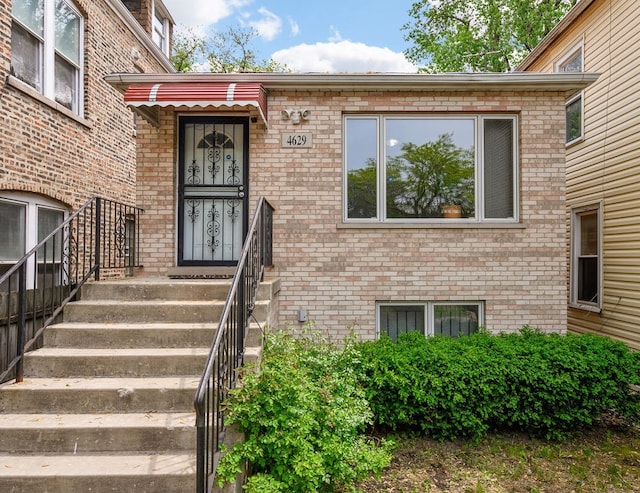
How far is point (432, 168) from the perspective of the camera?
6.00 metres

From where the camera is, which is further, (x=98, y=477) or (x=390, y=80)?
(x=390, y=80)

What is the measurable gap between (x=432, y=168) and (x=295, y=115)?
216 centimetres

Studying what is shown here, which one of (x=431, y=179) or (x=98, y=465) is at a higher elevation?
(x=431, y=179)

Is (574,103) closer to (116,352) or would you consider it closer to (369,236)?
(369,236)

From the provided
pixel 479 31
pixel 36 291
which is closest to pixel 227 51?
pixel 479 31

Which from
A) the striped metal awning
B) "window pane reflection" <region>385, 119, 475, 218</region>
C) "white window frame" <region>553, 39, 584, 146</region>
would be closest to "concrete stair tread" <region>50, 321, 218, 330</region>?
the striped metal awning

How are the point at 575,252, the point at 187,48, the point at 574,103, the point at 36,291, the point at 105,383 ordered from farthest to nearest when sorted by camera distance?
the point at 187,48, the point at 574,103, the point at 575,252, the point at 36,291, the point at 105,383

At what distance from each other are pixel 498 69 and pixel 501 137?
12.3 metres

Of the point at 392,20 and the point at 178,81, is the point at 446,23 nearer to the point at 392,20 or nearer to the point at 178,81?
the point at 392,20

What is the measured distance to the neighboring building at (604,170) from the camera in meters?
6.84

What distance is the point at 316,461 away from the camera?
2.91 meters

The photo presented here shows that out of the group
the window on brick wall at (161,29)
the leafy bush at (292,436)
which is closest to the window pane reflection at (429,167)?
the leafy bush at (292,436)

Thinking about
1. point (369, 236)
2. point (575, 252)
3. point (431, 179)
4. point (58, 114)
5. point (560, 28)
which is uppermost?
point (560, 28)

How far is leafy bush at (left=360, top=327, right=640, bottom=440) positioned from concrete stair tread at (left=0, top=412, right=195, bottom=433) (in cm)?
204
